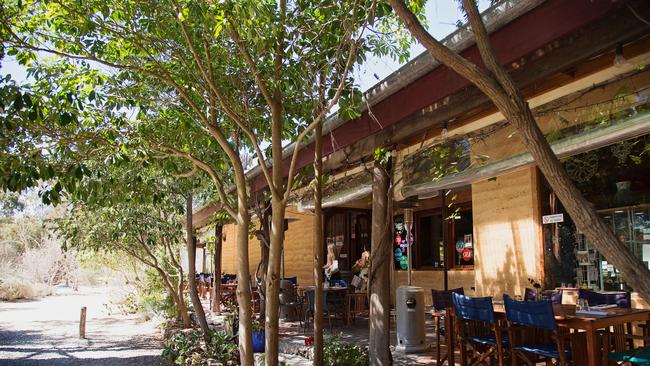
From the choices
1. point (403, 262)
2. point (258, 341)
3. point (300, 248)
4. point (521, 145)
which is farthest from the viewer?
point (300, 248)

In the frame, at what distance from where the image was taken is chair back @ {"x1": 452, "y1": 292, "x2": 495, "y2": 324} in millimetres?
4598

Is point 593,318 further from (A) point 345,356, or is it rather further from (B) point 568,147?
(A) point 345,356

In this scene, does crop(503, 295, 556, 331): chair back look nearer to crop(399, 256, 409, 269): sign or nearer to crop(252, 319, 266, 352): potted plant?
crop(252, 319, 266, 352): potted plant

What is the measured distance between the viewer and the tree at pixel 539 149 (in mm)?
1591

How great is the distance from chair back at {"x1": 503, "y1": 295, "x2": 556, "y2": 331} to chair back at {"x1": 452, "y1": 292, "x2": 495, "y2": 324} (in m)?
0.19

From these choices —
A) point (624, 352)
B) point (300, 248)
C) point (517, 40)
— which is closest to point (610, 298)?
point (624, 352)

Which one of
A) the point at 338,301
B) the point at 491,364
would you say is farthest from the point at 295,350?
the point at 491,364

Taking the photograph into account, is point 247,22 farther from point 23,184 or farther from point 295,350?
point 295,350

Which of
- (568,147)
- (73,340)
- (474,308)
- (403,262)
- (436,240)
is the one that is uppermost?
(568,147)

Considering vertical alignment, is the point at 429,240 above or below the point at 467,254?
above

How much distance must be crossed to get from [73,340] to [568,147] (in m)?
11.2

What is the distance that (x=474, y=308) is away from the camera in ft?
15.6

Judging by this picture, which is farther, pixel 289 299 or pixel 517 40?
pixel 289 299

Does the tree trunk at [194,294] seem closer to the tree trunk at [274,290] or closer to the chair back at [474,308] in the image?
the tree trunk at [274,290]
